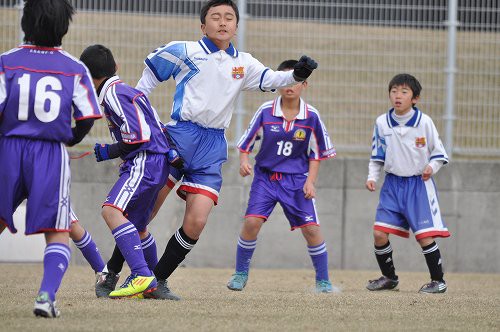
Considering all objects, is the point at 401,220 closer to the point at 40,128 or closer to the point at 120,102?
the point at 120,102

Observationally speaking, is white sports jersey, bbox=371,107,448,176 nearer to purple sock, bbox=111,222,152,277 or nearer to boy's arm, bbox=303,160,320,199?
boy's arm, bbox=303,160,320,199

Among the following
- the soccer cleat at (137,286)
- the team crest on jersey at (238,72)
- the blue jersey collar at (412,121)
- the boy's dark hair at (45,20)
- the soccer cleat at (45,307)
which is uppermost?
the boy's dark hair at (45,20)

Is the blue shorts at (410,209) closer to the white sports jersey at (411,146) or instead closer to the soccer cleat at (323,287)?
the white sports jersey at (411,146)

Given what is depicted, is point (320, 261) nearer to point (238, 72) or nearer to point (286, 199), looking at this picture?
point (286, 199)

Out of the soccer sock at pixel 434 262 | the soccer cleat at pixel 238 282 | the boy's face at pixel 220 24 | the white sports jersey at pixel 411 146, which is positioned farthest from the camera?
the white sports jersey at pixel 411 146

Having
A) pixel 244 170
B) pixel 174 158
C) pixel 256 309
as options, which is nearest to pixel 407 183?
pixel 244 170

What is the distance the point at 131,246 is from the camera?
645 cm

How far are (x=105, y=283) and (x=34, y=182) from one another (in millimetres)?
1668

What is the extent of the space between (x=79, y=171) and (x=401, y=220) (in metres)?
3.86

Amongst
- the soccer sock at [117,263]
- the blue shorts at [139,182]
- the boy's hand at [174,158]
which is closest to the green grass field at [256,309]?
the soccer sock at [117,263]

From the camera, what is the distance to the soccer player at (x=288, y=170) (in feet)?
27.3

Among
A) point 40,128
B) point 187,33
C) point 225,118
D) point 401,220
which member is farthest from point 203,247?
point 40,128

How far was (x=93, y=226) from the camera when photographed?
36.2ft

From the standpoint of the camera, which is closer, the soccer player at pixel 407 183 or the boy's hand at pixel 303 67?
the boy's hand at pixel 303 67
